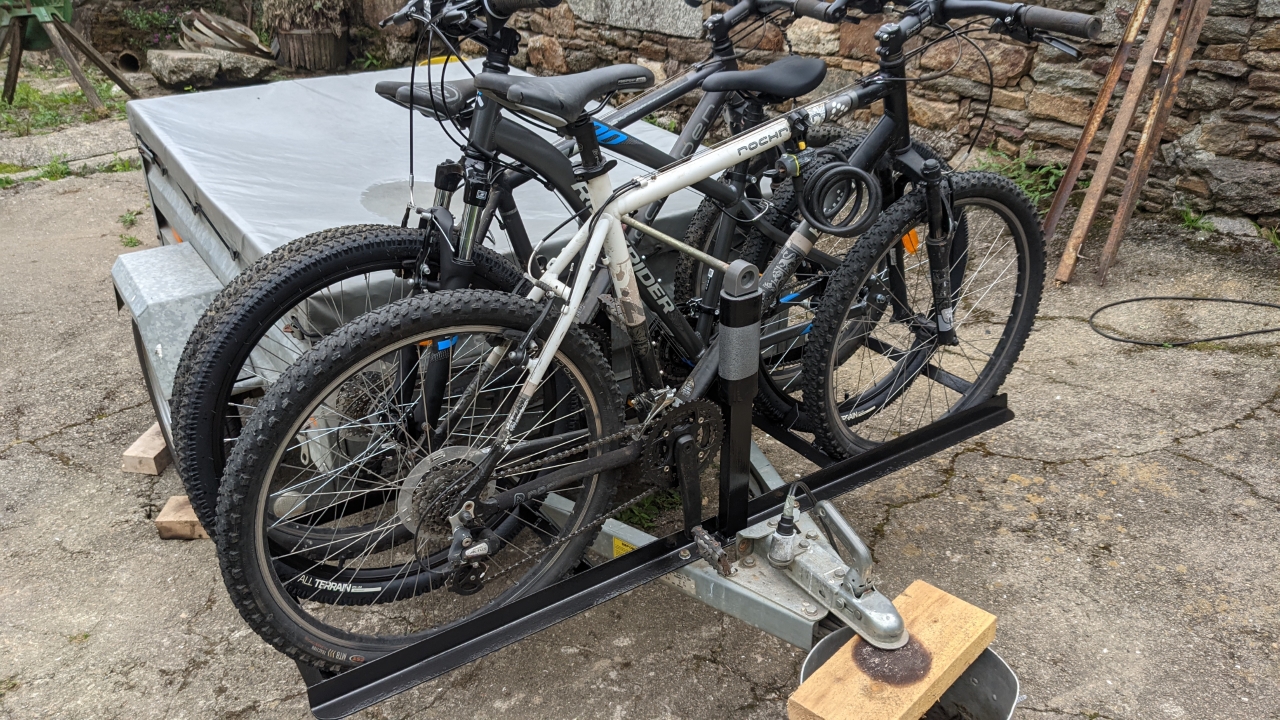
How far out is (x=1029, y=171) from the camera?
14.6 ft

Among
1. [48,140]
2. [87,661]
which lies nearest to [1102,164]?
[87,661]

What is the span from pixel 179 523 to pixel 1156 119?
3961 mm

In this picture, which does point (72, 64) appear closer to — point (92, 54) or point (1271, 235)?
point (92, 54)

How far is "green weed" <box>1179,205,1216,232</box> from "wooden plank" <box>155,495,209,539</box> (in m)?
4.18

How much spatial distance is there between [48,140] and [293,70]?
2390 mm

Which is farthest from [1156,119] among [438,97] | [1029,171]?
[438,97]

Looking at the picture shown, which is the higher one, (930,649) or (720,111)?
(720,111)

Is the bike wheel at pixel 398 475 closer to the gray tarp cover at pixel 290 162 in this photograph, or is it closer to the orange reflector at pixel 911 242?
the gray tarp cover at pixel 290 162

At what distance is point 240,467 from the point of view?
5.57ft

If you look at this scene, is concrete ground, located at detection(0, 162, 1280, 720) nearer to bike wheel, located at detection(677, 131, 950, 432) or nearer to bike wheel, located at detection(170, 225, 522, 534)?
bike wheel, located at detection(677, 131, 950, 432)

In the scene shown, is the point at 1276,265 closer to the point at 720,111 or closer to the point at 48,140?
the point at 720,111

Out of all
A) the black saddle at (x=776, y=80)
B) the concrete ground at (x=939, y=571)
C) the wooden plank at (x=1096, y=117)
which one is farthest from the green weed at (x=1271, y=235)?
the black saddle at (x=776, y=80)

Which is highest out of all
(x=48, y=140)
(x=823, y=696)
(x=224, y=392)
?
(x=224, y=392)

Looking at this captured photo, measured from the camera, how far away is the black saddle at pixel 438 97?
2131mm
